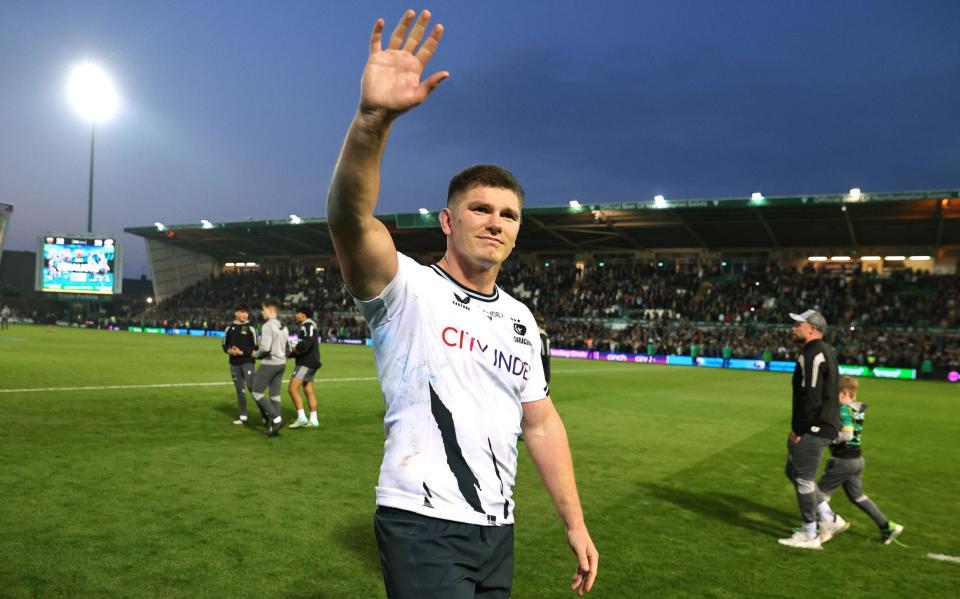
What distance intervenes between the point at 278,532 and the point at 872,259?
5248 centimetres

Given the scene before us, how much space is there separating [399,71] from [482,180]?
0.65 m

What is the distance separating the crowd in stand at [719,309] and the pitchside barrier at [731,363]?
545 millimetres

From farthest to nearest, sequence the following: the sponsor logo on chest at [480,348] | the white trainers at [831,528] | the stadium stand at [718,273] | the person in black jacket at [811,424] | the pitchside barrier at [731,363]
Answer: the stadium stand at [718,273] < the pitchside barrier at [731,363] < the white trainers at [831,528] < the person in black jacket at [811,424] < the sponsor logo on chest at [480,348]

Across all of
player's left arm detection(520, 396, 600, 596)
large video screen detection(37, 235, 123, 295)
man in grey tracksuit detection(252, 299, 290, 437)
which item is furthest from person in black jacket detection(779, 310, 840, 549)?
large video screen detection(37, 235, 123, 295)

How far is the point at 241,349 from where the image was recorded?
39.9 feet

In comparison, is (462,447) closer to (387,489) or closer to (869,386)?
(387,489)

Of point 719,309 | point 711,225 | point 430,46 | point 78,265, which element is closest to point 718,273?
point 719,309

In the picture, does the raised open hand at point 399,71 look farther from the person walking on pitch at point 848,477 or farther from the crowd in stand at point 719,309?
the crowd in stand at point 719,309

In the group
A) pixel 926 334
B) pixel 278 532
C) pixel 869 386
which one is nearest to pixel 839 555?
pixel 278 532

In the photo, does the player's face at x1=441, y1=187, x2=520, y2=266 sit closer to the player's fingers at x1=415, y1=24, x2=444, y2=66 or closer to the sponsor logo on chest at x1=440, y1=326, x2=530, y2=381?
the sponsor logo on chest at x1=440, y1=326, x2=530, y2=381

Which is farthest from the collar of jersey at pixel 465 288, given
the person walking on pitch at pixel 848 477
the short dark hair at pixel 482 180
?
the person walking on pitch at pixel 848 477

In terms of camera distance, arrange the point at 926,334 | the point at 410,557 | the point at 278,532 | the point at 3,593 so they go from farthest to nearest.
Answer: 1. the point at 926,334
2. the point at 278,532
3. the point at 3,593
4. the point at 410,557

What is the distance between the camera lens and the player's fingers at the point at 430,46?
2047 mm

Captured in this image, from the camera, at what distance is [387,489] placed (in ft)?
7.72
